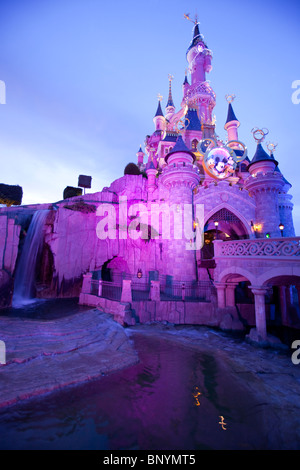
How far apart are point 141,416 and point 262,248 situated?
8.47m

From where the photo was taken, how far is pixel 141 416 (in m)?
4.48

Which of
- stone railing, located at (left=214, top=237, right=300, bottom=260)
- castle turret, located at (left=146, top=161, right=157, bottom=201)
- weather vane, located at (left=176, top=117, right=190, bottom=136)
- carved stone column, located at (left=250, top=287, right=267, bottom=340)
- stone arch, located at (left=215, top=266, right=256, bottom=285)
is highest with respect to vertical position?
weather vane, located at (left=176, top=117, right=190, bottom=136)

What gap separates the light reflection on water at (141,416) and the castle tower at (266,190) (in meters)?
15.6

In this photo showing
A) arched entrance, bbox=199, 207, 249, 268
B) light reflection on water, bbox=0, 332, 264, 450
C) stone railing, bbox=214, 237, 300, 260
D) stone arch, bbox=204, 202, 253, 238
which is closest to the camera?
light reflection on water, bbox=0, 332, 264, 450

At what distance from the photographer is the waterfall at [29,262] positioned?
16.6 meters

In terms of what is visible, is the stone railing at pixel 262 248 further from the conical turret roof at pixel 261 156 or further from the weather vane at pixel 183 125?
the weather vane at pixel 183 125

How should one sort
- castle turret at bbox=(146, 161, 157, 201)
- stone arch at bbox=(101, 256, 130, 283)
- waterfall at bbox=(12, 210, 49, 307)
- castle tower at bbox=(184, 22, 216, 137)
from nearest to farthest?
waterfall at bbox=(12, 210, 49, 307) < stone arch at bbox=(101, 256, 130, 283) < castle turret at bbox=(146, 161, 157, 201) < castle tower at bbox=(184, 22, 216, 137)

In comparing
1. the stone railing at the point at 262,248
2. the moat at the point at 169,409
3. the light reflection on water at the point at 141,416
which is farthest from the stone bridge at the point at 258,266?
the light reflection on water at the point at 141,416

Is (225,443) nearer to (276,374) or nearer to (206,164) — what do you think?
(276,374)

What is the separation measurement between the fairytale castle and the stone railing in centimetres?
5

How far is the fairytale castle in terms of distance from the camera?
38.3ft

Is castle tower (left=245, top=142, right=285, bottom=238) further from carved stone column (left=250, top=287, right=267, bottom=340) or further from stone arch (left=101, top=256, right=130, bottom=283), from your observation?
stone arch (left=101, top=256, right=130, bottom=283)

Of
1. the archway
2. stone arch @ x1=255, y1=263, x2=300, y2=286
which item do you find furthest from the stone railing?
the archway

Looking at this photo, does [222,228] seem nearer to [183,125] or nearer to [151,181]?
[151,181]
